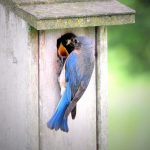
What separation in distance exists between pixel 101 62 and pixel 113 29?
120 centimetres

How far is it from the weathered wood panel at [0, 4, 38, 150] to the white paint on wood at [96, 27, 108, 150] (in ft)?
1.17

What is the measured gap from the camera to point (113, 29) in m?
5.27

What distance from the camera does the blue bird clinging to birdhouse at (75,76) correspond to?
13.1 ft

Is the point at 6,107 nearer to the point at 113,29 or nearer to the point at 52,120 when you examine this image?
the point at 52,120

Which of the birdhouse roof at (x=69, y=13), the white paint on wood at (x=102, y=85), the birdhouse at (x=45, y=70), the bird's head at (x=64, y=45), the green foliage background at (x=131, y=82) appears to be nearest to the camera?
the birdhouse roof at (x=69, y=13)

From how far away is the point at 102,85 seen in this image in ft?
13.6

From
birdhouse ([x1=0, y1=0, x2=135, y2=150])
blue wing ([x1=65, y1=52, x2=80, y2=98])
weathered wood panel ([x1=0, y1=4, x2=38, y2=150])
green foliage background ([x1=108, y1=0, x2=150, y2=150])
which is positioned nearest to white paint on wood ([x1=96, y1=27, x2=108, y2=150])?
birdhouse ([x1=0, y1=0, x2=135, y2=150])

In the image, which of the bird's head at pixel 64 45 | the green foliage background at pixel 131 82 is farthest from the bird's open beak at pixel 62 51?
the green foliage background at pixel 131 82

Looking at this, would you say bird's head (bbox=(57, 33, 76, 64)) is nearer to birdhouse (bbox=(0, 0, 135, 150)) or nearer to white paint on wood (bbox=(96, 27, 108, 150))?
birdhouse (bbox=(0, 0, 135, 150))

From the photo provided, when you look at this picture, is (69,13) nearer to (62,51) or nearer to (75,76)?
(62,51)

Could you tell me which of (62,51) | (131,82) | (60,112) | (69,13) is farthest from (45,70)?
(131,82)

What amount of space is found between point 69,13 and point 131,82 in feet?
5.28

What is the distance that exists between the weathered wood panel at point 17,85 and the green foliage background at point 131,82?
1105mm

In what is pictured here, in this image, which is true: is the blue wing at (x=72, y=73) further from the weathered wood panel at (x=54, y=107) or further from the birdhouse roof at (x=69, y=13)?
the birdhouse roof at (x=69, y=13)
